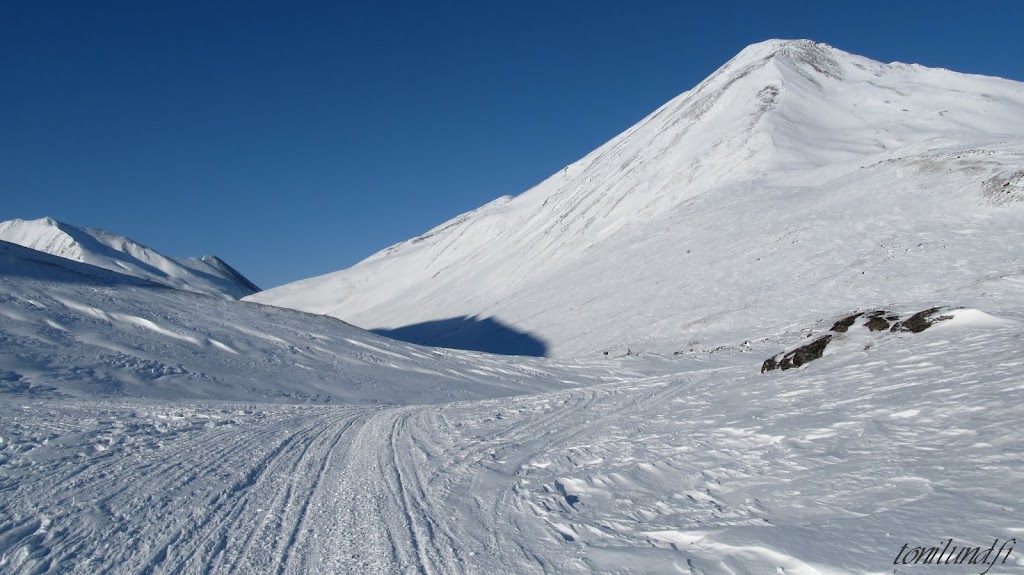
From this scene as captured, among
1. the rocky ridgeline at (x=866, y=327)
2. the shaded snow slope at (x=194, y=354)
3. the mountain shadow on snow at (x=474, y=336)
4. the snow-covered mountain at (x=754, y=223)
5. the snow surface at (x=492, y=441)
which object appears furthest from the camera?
the mountain shadow on snow at (x=474, y=336)

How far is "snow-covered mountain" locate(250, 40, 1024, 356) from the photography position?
106 feet

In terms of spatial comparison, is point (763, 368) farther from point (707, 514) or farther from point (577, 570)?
point (577, 570)

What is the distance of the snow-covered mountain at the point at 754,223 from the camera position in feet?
106

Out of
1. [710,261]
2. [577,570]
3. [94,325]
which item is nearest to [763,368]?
[577,570]

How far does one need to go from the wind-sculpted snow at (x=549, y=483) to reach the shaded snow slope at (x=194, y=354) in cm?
407

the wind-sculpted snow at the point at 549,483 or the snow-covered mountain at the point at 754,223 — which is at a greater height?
the snow-covered mountain at the point at 754,223

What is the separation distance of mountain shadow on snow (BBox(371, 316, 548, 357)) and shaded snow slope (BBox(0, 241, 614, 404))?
13.5 meters

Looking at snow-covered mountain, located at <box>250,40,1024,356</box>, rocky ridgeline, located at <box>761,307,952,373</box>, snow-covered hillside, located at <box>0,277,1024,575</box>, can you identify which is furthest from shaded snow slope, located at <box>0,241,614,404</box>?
snow-covered mountain, located at <box>250,40,1024,356</box>

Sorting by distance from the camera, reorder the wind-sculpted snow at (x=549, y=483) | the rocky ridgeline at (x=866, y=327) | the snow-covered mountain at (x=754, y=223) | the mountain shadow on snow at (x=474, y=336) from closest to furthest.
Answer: the wind-sculpted snow at (x=549, y=483) < the rocky ridgeline at (x=866, y=327) < the snow-covered mountain at (x=754, y=223) < the mountain shadow on snow at (x=474, y=336)

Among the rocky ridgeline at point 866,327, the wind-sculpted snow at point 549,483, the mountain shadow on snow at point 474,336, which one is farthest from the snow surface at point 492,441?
the mountain shadow on snow at point 474,336

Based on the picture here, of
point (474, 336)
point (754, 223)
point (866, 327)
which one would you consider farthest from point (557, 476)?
point (474, 336)

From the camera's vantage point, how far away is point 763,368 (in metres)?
16.2

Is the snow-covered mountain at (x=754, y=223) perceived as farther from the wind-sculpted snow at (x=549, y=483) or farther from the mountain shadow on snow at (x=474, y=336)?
the wind-sculpted snow at (x=549, y=483)

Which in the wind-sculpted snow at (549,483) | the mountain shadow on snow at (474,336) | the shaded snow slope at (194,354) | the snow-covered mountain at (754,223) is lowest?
the wind-sculpted snow at (549,483)
